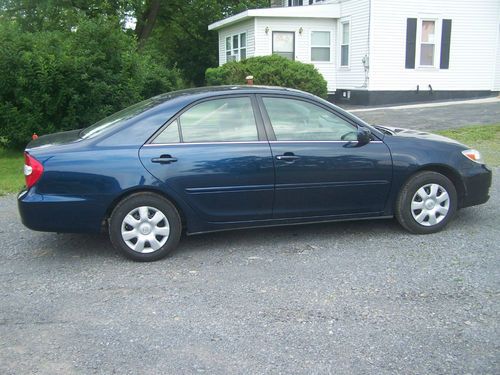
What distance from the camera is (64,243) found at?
5.65 meters

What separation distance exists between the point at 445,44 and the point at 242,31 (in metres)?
7.79

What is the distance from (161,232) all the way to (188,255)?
0.41 meters

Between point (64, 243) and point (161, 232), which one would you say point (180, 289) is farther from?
point (64, 243)

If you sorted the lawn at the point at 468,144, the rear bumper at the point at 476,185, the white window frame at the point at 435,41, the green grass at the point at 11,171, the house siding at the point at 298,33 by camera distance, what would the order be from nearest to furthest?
the rear bumper at the point at 476,185 → the green grass at the point at 11,171 → the lawn at the point at 468,144 → the white window frame at the point at 435,41 → the house siding at the point at 298,33

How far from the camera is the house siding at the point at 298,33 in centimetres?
2031

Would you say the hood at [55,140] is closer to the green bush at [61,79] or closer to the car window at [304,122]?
the car window at [304,122]

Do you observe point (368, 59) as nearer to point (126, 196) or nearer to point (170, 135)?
point (170, 135)

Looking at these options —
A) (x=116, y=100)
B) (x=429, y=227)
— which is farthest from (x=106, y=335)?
(x=116, y=100)

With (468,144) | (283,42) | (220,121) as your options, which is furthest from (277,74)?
(220,121)

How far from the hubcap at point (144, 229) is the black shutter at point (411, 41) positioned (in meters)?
16.3

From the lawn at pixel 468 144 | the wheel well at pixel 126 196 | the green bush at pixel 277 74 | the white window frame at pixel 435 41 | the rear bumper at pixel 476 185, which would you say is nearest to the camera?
the wheel well at pixel 126 196

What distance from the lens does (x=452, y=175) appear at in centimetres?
569

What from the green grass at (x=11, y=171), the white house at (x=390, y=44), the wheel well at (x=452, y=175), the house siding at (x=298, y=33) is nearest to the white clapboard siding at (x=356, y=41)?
the white house at (x=390, y=44)

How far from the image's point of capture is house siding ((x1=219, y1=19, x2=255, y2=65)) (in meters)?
20.7
